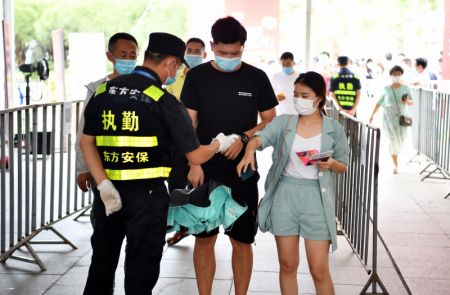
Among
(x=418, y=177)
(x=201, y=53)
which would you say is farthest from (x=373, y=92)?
(x=201, y=53)

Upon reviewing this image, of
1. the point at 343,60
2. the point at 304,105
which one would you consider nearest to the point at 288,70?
the point at 343,60

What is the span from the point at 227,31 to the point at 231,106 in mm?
466

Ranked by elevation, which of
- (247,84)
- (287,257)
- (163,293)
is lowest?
(163,293)

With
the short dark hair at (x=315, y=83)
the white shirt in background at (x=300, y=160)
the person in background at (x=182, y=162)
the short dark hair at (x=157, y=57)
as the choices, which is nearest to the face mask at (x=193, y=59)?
the person in background at (x=182, y=162)

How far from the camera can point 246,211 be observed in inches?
190

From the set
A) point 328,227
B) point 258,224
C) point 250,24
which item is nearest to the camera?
point 328,227

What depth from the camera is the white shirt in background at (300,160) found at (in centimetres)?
457

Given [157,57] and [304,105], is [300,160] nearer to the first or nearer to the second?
[304,105]

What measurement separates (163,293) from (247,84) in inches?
70.7

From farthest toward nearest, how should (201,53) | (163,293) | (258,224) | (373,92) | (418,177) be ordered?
(373,92)
(418,177)
(201,53)
(163,293)
(258,224)

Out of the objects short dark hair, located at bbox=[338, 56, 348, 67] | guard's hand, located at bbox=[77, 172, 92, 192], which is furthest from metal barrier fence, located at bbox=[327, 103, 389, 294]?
short dark hair, located at bbox=[338, 56, 348, 67]

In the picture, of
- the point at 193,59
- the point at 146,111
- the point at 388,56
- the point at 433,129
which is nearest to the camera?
the point at 146,111

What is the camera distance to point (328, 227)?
4.53 metres

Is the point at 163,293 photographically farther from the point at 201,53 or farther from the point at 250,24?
the point at 250,24
